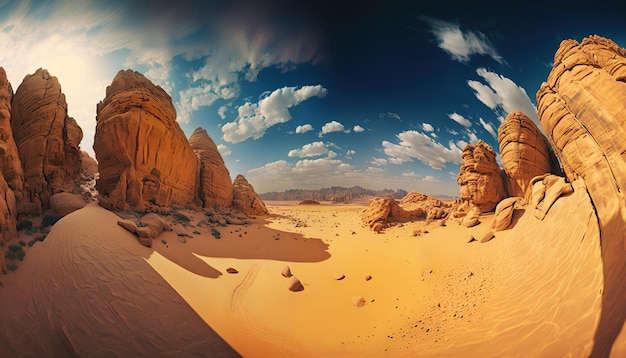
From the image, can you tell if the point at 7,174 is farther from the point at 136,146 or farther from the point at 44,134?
the point at 136,146

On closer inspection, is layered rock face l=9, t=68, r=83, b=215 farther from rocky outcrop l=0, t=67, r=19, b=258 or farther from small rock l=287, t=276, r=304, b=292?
small rock l=287, t=276, r=304, b=292

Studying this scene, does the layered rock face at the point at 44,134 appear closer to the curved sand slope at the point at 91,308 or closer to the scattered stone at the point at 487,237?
the curved sand slope at the point at 91,308

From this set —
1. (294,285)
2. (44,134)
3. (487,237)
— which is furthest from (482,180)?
(44,134)

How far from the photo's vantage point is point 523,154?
11719 millimetres

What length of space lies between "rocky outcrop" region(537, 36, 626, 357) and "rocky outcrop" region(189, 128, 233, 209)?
22321mm

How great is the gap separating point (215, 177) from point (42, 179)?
37.8ft

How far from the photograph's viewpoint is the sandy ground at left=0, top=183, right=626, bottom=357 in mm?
4785

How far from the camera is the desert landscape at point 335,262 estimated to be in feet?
15.9

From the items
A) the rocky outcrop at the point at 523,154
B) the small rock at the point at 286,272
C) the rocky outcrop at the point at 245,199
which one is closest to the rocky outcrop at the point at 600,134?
the rocky outcrop at the point at 523,154

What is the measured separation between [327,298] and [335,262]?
11.7ft

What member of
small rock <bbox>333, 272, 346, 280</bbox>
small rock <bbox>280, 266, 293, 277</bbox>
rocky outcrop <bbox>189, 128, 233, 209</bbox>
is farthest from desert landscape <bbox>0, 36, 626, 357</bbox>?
rocky outcrop <bbox>189, 128, 233, 209</bbox>

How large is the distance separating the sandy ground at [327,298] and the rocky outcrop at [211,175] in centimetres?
1101

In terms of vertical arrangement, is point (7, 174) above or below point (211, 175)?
below

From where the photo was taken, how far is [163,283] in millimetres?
7262
